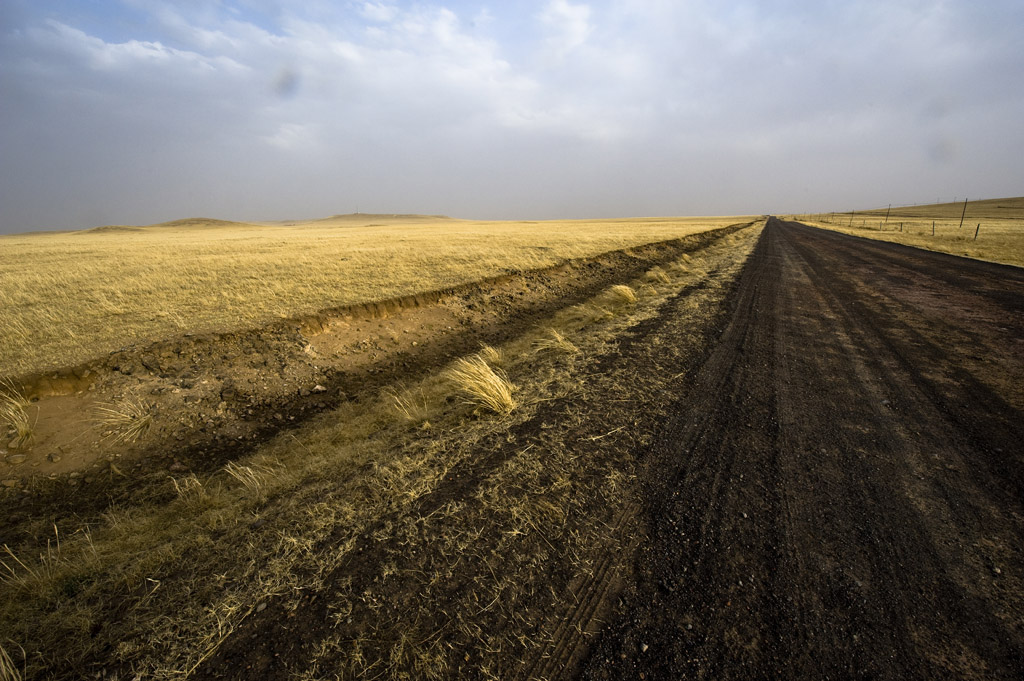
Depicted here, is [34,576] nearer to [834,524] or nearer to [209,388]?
[209,388]

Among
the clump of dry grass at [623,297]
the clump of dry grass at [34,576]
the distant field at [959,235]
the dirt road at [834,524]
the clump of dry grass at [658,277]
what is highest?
the distant field at [959,235]

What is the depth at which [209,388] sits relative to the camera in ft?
20.2

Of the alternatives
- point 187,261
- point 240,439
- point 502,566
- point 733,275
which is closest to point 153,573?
point 502,566

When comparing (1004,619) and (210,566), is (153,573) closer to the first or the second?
(210,566)

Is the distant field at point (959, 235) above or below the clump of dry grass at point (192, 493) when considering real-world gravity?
above

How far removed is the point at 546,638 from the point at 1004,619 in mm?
2187

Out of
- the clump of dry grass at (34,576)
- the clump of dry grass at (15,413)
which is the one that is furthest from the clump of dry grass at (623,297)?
the clump of dry grass at (15,413)

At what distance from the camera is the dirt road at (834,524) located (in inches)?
69.0

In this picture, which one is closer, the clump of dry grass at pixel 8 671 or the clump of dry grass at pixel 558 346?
the clump of dry grass at pixel 8 671

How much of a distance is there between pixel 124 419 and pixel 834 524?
7.77 m

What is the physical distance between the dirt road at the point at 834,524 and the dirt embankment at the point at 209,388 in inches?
208

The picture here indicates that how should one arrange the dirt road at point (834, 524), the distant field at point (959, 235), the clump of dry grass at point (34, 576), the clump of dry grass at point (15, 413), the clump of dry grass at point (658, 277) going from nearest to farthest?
the dirt road at point (834, 524) → the clump of dry grass at point (34, 576) → the clump of dry grass at point (15, 413) → the clump of dry grass at point (658, 277) → the distant field at point (959, 235)

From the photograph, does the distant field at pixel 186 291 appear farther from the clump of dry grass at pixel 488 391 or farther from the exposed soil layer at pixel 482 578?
the exposed soil layer at pixel 482 578

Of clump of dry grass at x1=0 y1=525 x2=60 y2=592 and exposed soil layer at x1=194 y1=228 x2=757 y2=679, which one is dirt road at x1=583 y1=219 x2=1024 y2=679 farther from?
clump of dry grass at x1=0 y1=525 x2=60 y2=592
